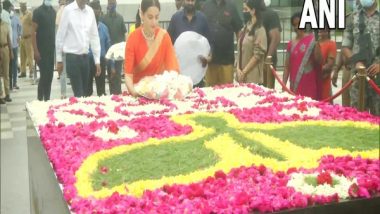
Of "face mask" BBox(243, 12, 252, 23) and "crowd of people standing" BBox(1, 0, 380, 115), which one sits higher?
"face mask" BBox(243, 12, 252, 23)

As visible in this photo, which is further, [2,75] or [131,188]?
[2,75]

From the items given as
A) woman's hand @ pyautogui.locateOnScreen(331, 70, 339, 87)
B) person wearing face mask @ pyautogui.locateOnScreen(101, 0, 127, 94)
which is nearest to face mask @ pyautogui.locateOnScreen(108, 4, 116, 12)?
person wearing face mask @ pyautogui.locateOnScreen(101, 0, 127, 94)

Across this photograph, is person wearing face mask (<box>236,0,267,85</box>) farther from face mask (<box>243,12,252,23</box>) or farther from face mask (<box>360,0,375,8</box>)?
face mask (<box>360,0,375,8</box>)

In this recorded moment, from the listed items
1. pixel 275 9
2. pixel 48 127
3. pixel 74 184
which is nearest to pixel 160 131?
pixel 48 127

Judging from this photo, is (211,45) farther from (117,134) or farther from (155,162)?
(155,162)

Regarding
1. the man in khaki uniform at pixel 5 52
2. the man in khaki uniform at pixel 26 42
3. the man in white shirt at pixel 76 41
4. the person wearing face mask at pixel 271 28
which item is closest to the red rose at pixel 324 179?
the person wearing face mask at pixel 271 28

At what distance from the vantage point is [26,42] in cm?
1013

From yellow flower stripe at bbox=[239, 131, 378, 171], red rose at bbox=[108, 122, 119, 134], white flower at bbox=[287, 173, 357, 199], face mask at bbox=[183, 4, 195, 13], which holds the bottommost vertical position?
white flower at bbox=[287, 173, 357, 199]

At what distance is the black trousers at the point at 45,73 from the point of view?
690 centimetres

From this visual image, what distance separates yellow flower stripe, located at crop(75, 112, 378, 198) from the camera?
2.15 meters

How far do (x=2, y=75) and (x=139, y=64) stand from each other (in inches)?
190

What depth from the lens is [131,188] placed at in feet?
6.93

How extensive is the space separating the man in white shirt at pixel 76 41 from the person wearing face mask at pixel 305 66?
1.94m

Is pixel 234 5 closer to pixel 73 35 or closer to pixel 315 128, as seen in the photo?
pixel 73 35
